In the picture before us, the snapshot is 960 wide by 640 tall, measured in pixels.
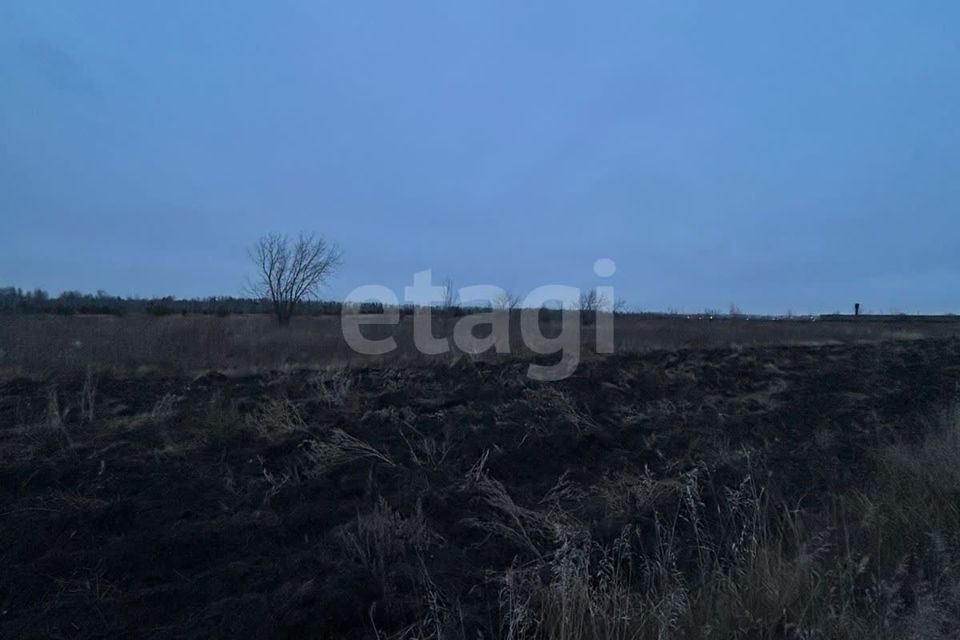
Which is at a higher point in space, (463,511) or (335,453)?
(335,453)

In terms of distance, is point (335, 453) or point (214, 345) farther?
A: point (214, 345)

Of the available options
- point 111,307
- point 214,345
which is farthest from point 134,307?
point 214,345

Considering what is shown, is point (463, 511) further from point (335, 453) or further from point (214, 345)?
point (214, 345)

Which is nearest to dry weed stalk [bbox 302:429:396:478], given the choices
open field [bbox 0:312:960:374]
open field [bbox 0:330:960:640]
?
open field [bbox 0:330:960:640]

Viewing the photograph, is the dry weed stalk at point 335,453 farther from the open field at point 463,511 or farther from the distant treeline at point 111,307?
the distant treeline at point 111,307

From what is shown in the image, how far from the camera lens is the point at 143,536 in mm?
4754

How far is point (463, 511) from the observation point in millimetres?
5520

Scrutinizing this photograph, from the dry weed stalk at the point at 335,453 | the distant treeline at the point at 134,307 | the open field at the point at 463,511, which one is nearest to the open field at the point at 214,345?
the open field at the point at 463,511

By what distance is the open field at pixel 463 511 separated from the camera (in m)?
3.62

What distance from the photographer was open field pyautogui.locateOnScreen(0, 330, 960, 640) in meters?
3.62

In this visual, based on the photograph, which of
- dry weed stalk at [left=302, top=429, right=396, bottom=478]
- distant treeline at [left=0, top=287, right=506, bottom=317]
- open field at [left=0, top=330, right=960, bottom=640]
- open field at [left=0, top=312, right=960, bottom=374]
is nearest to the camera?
open field at [left=0, top=330, right=960, bottom=640]

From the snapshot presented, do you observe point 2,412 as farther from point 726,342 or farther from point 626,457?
point 726,342

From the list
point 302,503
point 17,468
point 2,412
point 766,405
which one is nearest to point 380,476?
point 302,503

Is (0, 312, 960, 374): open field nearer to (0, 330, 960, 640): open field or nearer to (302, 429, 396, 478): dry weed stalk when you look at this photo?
(0, 330, 960, 640): open field
